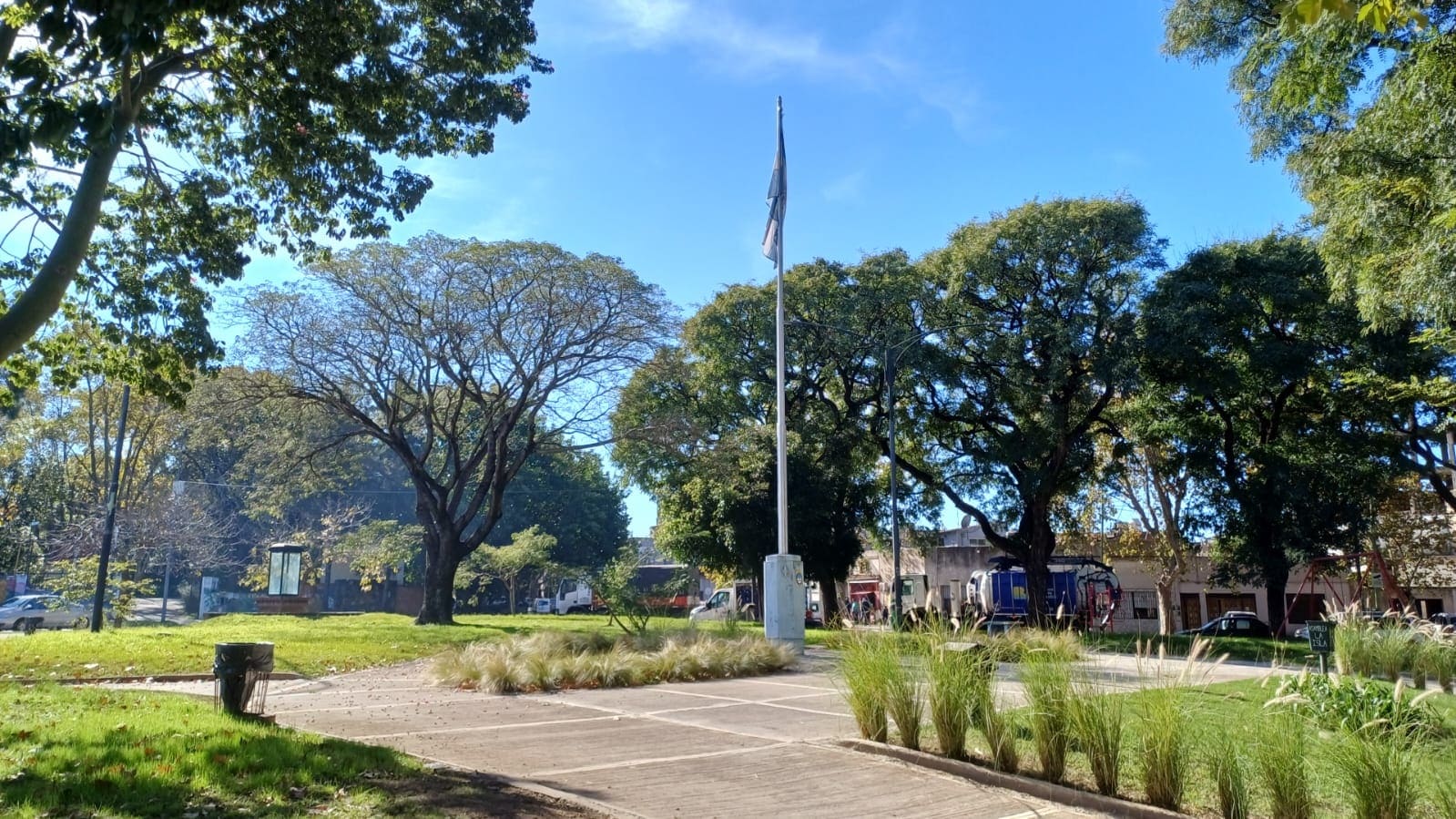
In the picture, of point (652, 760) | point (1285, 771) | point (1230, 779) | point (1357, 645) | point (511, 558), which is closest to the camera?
point (1285, 771)

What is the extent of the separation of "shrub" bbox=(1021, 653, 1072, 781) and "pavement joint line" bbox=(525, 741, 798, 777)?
258 cm

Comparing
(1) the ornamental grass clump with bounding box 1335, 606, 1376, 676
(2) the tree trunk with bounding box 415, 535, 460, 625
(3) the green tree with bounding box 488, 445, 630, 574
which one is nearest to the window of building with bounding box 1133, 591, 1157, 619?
(3) the green tree with bounding box 488, 445, 630, 574

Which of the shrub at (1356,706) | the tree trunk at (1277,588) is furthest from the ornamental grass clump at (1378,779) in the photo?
the tree trunk at (1277,588)

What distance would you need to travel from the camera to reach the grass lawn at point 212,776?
5973 mm

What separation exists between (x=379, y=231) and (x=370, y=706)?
6.26 meters

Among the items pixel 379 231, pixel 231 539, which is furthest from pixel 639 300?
pixel 231 539

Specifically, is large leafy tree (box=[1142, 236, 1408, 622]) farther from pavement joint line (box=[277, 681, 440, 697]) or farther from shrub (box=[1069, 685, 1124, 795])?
shrub (box=[1069, 685, 1124, 795])

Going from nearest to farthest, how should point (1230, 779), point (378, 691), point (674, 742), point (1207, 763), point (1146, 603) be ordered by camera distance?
point (1230, 779), point (1207, 763), point (674, 742), point (378, 691), point (1146, 603)

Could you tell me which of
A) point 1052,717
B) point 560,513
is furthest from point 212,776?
point 560,513

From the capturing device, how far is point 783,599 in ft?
59.3

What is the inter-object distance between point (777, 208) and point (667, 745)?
1247 centimetres

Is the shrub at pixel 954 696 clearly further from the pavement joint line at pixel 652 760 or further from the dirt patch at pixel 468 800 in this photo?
the dirt patch at pixel 468 800

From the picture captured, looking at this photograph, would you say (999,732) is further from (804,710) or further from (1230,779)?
(804,710)

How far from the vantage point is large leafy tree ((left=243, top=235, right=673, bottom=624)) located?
28453mm
